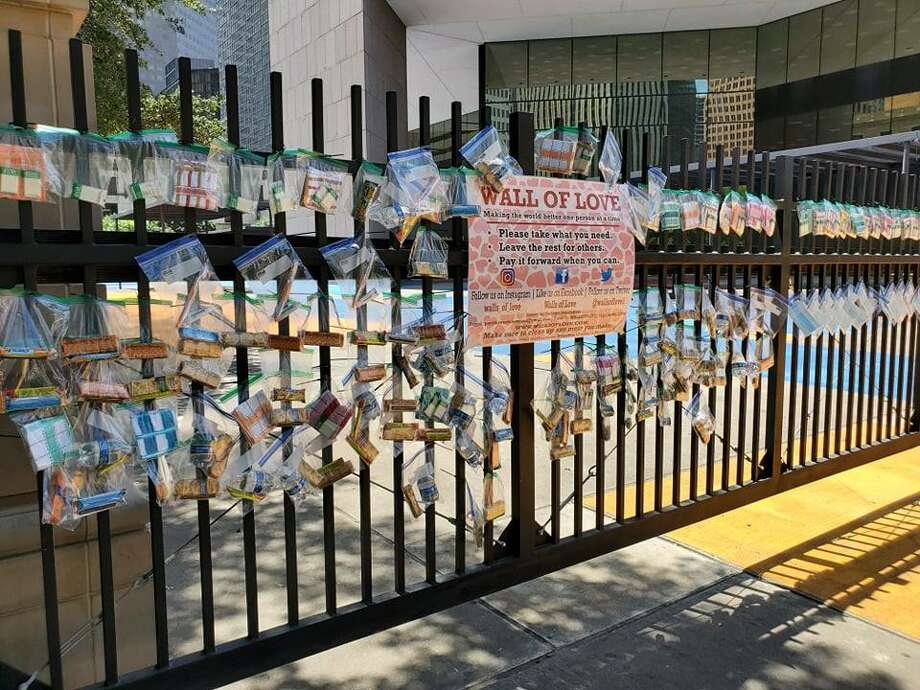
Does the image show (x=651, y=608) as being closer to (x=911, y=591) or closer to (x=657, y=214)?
(x=911, y=591)

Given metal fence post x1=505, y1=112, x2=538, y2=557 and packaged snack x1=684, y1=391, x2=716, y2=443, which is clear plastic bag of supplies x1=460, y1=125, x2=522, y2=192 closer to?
metal fence post x1=505, y1=112, x2=538, y2=557

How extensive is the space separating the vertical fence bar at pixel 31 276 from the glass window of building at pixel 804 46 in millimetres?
22762

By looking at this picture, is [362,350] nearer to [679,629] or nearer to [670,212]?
[670,212]

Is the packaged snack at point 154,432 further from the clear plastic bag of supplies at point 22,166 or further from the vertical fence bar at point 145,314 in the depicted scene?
the clear plastic bag of supplies at point 22,166

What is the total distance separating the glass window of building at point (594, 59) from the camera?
22.6 m

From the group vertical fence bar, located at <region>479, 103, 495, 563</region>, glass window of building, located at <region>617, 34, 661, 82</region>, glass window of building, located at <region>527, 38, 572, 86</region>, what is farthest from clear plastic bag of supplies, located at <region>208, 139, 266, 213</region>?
glass window of building, located at <region>617, 34, 661, 82</region>

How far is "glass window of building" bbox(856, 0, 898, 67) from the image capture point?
1878 centimetres

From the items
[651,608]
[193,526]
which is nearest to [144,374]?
[651,608]

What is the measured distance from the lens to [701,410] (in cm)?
407

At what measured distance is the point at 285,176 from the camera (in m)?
2.54

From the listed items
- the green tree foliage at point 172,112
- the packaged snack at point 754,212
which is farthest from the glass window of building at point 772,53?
the packaged snack at point 754,212

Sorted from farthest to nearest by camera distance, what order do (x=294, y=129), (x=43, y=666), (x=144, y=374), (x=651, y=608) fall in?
(x=294, y=129), (x=651, y=608), (x=43, y=666), (x=144, y=374)

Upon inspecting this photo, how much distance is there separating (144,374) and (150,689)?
105cm

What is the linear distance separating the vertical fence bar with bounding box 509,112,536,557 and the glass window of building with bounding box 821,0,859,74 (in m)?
20.5
